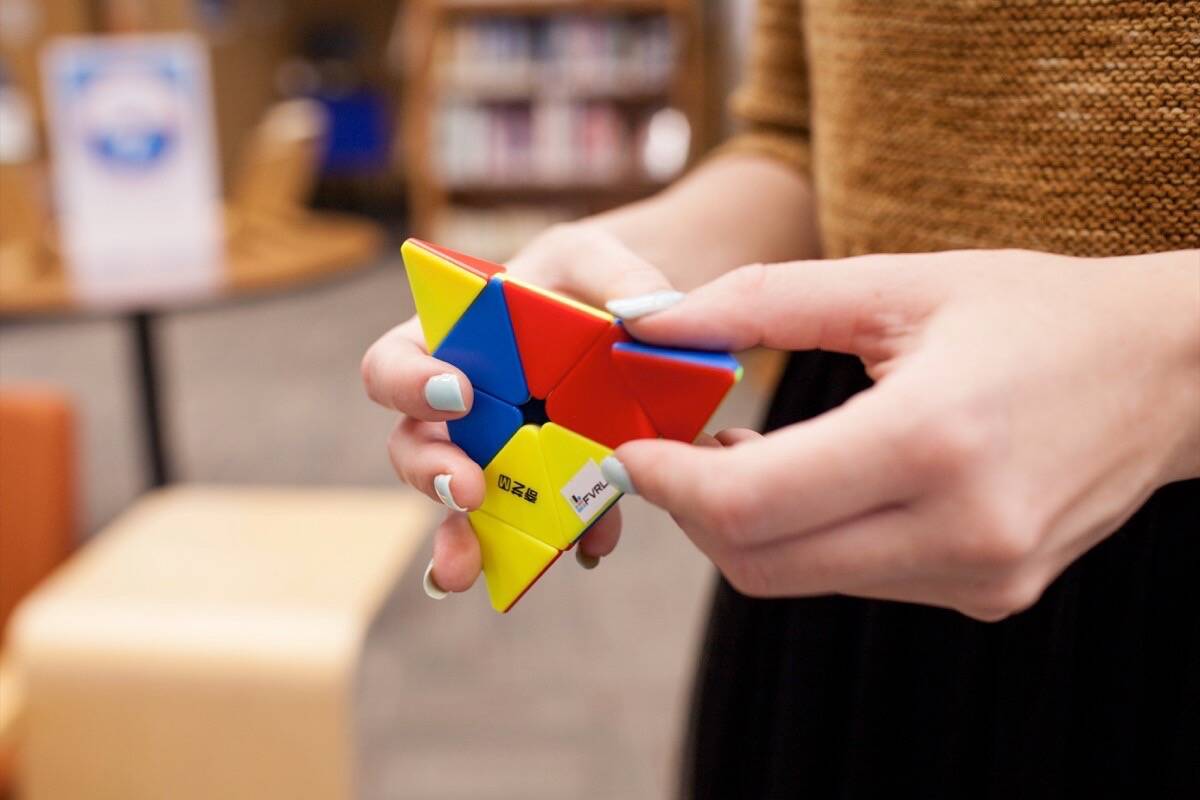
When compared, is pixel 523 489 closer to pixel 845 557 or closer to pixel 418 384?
pixel 418 384

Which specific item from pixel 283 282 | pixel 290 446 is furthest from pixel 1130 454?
pixel 290 446

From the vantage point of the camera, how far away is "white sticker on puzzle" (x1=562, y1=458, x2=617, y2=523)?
548mm

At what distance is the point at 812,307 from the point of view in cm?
48

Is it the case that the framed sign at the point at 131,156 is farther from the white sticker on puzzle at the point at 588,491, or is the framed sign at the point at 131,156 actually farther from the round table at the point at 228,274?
the white sticker on puzzle at the point at 588,491

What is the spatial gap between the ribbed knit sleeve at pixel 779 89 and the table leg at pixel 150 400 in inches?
90.4

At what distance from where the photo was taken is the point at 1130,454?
45 centimetres

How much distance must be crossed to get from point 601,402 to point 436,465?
0.10 metres

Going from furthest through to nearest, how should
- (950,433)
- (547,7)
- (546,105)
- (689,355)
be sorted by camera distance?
(546,105)
(547,7)
(689,355)
(950,433)

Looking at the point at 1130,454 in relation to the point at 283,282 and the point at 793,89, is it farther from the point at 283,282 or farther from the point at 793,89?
the point at 283,282

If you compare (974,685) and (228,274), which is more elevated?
(974,685)

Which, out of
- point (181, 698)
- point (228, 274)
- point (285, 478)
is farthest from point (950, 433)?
point (285, 478)

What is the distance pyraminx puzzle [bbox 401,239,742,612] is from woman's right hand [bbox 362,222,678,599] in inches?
0.6

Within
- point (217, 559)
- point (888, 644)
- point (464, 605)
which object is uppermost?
point (888, 644)

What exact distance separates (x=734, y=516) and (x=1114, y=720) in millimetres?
393
